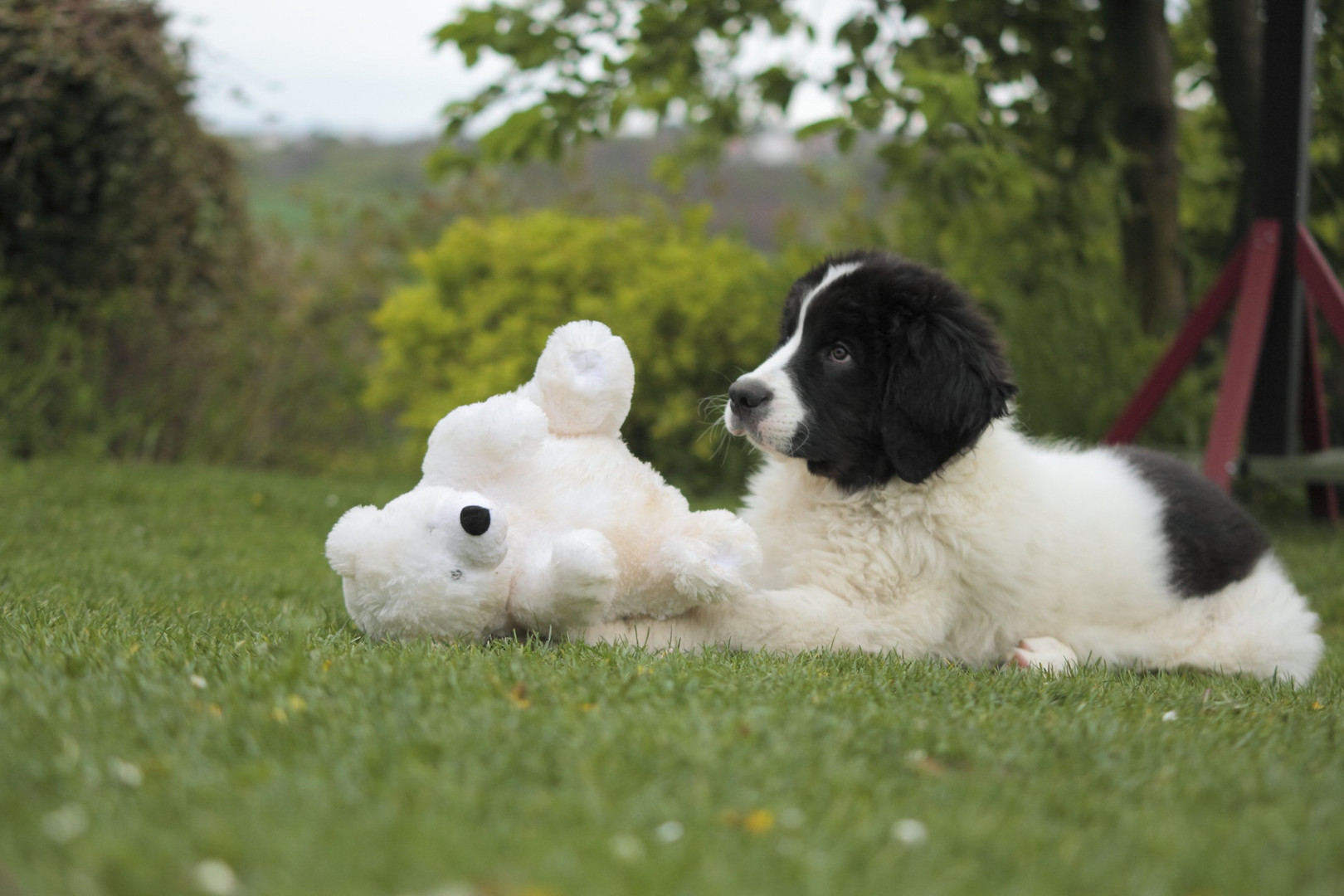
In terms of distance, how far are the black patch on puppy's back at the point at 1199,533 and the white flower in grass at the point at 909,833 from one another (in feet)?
7.06

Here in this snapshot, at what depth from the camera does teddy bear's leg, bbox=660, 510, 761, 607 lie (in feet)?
10.6

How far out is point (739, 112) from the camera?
29.2ft

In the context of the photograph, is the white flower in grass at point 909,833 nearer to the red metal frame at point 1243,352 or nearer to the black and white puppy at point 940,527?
the black and white puppy at point 940,527

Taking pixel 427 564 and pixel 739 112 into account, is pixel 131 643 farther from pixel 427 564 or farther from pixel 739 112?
pixel 739 112

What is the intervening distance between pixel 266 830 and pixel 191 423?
8018 mm

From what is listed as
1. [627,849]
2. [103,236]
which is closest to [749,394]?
[627,849]

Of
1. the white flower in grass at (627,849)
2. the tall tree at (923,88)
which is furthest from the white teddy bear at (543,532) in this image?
the tall tree at (923,88)

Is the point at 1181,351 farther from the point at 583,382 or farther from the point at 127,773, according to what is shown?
the point at 127,773

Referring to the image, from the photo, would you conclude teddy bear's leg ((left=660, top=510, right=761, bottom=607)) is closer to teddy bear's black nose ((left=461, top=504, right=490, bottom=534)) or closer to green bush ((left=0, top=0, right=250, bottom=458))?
teddy bear's black nose ((left=461, top=504, right=490, bottom=534))

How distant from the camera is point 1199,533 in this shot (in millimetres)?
3850

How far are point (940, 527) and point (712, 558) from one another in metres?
0.79

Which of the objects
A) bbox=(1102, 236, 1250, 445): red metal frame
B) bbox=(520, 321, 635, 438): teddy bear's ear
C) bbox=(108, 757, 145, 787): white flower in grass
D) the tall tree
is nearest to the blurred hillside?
→ the tall tree

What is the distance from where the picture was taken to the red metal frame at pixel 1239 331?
5.94 meters

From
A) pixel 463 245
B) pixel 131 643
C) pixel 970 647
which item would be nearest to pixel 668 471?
pixel 463 245
